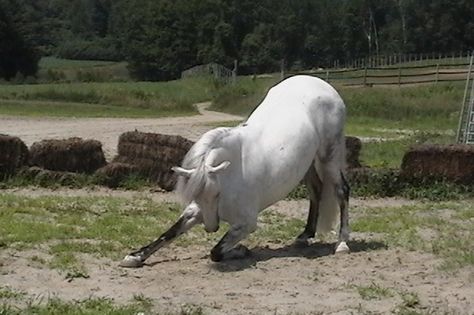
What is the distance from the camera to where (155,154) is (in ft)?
48.8

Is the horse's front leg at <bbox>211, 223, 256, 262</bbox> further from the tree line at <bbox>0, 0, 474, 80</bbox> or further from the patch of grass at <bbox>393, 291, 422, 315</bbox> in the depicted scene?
the tree line at <bbox>0, 0, 474, 80</bbox>

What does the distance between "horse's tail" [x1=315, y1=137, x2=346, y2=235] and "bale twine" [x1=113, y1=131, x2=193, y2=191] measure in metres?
4.94

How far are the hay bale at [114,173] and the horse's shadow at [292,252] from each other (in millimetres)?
5464

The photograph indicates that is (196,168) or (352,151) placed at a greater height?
(196,168)

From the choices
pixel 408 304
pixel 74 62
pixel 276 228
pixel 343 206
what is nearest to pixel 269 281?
pixel 408 304

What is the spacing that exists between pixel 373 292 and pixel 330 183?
2477 millimetres

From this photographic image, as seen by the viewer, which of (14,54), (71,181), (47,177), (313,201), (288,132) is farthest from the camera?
(14,54)

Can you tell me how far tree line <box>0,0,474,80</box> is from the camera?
10725 centimetres

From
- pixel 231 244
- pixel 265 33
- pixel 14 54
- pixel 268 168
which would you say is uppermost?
pixel 268 168

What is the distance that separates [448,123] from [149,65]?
80499 mm

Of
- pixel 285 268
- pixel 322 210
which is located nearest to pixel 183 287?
pixel 285 268

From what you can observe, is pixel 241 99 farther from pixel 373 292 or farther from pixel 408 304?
pixel 408 304

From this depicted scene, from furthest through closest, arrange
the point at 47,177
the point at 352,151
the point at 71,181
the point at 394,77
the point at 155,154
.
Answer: the point at 394,77, the point at 352,151, the point at 155,154, the point at 71,181, the point at 47,177

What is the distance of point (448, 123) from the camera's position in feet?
99.1
